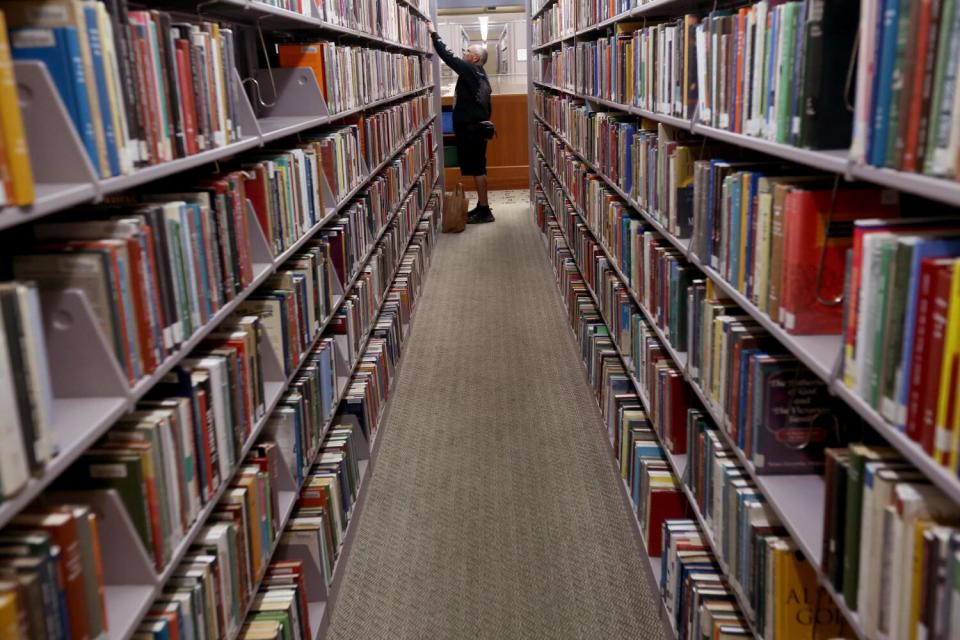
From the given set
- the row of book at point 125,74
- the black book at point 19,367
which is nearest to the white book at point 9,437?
the black book at point 19,367

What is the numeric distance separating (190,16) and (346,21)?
1.29 meters

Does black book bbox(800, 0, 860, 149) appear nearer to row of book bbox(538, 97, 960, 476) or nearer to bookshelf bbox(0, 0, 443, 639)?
row of book bbox(538, 97, 960, 476)

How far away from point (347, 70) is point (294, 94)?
621mm

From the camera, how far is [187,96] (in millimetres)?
1688

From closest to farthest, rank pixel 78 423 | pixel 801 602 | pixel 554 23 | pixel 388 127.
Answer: pixel 78 423 < pixel 801 602 < pixel 388 127 < pixel 554 23

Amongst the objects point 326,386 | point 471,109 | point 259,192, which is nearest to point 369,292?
point 326,386

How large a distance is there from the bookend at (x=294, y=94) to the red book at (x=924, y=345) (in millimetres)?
2287

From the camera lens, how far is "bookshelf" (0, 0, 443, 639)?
3.85 feet

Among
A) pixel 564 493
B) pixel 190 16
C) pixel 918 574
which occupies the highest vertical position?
pixel 190 16

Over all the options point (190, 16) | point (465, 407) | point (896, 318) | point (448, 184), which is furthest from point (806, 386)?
point (448, 184)

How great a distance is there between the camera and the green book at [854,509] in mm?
1269

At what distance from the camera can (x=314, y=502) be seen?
2490 mm

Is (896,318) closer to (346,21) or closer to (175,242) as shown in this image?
(175,242)

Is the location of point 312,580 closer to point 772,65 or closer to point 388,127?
point 772,65
